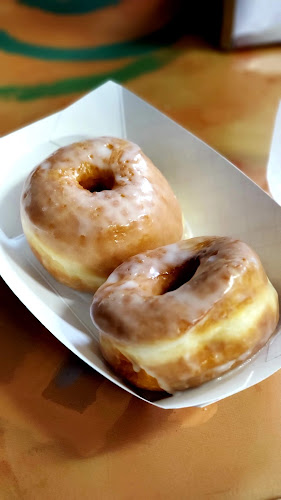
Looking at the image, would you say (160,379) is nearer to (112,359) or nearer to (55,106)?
(112,359)

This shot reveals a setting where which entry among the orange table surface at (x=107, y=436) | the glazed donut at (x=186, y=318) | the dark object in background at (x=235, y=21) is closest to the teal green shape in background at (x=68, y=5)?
the dark object in background at (x=235, y=21)

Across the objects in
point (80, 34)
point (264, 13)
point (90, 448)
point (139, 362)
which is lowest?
point (90, 448)

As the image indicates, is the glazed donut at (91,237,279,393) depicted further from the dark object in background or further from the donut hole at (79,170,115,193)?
the dark object in background

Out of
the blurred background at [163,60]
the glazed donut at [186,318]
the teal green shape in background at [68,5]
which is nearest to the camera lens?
the glazed donut at [186,318]

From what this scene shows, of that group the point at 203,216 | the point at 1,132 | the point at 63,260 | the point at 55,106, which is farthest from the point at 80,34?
the point at 63,260

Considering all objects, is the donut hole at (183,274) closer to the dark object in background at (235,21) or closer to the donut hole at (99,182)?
the donut hole at (99,182)
